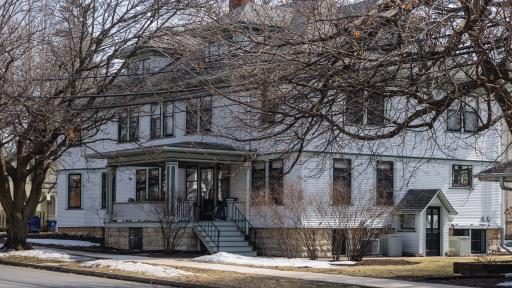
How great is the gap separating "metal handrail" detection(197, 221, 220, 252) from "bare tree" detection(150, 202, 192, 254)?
0.59 metres

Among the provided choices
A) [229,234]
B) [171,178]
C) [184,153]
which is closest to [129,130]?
[171,178]

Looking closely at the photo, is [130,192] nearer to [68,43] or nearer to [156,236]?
[156,236]

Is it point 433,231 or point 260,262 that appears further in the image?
point 433,231

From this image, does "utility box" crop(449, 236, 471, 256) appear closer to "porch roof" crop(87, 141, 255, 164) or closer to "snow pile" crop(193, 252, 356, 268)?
"snow pile" crop(193, 252, 356, 268)

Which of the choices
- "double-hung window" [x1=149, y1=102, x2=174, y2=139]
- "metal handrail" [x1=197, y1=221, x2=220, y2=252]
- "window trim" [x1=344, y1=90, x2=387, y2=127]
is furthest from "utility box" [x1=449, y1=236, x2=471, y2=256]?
"window trim" [x1=344, y1=90, x2=387, y2=127]

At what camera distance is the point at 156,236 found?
106 ft

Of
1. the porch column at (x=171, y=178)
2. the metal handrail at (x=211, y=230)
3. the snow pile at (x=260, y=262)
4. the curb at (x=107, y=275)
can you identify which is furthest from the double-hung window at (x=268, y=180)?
the curb at (x=107, y=275)

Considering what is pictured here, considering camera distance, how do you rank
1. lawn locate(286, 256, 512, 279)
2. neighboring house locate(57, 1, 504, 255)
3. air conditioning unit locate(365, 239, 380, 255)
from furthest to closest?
1. air conditioning unit locate(365, 239, 380, 255)
2. neighboring house locate(57, 1, 504, 255)
3. lawn locate(286, 256, 512, 279)

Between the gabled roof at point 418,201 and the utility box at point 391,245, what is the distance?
1046mm

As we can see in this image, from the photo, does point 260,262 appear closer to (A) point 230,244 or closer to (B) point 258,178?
(A) point 230,244

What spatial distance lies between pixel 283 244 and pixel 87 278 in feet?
34.6

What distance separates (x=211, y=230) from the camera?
31.0 metres

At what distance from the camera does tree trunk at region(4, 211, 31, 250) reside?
98.0 ft

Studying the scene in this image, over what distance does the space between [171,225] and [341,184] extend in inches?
265
